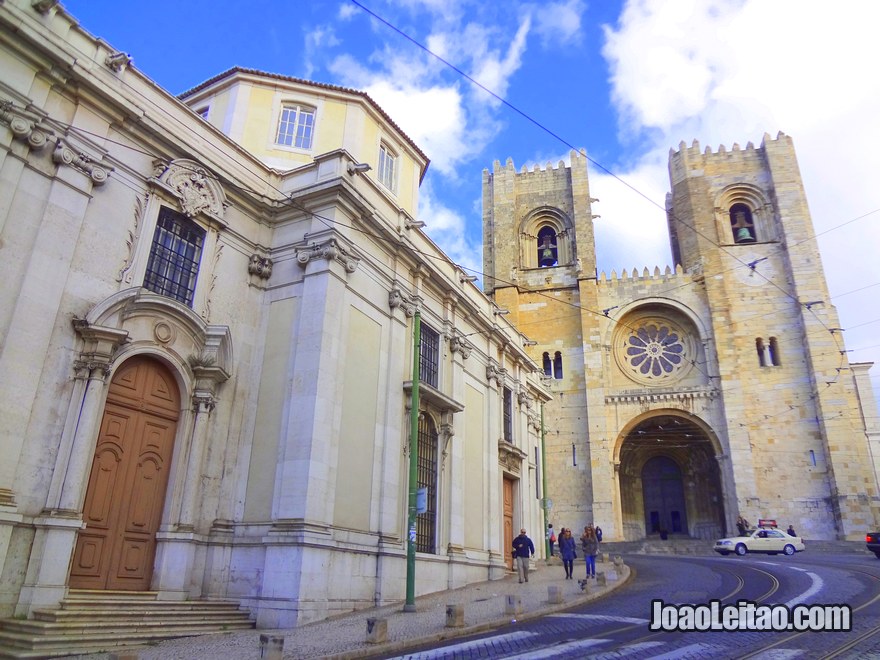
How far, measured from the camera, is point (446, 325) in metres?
19.0

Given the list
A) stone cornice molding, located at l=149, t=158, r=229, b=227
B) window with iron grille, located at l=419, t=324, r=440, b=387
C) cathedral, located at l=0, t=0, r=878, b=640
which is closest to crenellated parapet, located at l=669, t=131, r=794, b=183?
cathedral, located at l=0, t=0, r=878, b=640

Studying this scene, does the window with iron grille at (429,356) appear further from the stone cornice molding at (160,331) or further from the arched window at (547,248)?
the arched window at (547,248)

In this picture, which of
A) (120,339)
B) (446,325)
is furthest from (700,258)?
(120,339)

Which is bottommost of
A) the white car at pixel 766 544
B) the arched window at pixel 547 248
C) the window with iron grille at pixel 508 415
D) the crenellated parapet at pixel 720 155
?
the white car at pixel 766 544

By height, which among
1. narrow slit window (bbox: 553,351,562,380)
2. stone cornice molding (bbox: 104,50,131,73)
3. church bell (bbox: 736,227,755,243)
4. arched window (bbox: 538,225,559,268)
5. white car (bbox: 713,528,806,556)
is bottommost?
white car (bbox: 713,528,806,556)

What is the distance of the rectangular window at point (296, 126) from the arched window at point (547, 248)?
87.5 feet

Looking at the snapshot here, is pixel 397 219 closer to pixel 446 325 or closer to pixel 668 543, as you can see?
pixel 446 325

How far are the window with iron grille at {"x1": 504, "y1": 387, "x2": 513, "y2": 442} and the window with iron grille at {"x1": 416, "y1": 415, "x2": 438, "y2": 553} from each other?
687cm

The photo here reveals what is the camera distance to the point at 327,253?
13438 millimetres

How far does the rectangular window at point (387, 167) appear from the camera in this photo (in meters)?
19.7

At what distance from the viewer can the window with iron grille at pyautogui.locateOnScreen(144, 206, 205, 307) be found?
12148 millimetres

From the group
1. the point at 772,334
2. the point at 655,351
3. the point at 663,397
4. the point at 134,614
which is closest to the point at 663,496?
the point at 663,397

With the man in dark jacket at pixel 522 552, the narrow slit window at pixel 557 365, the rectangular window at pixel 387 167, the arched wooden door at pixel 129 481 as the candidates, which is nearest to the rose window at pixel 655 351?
the narrow slit window at pixel 557 365

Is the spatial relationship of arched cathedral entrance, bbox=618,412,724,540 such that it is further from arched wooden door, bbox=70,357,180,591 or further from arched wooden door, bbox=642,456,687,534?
arched wooden door, bbox=70,357,180,591
